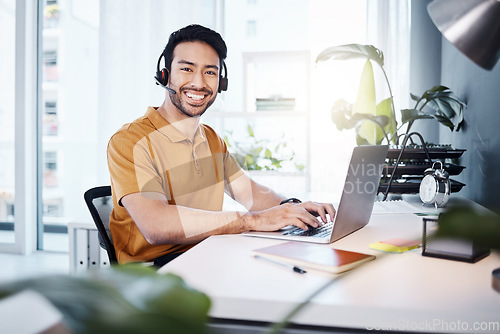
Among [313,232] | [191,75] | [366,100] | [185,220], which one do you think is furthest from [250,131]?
[313,232]

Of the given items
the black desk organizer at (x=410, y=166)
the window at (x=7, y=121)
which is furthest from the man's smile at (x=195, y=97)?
the window at (x=7, y=121)

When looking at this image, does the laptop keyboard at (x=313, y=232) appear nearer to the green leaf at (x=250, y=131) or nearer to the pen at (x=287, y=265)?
the pen at (x=287, y=265)

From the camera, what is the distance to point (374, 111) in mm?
2424

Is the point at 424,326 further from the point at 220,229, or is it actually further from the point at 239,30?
the point at 239,30

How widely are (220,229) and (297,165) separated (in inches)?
83.2

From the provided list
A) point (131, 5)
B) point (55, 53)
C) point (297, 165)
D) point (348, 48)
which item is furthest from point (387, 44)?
point (55, 53)

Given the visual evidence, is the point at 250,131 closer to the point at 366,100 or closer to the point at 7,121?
the point at 366,100

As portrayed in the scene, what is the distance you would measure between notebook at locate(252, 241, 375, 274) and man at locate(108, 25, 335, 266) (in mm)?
243

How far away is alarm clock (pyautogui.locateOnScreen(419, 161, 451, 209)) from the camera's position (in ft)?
5.15

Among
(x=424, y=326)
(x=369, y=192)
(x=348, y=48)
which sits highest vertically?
(x=348, y=48)

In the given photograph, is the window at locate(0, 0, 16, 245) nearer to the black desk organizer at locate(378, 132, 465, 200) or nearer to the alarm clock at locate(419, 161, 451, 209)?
the black desk organizer at locate(378, 132, 465, 200)

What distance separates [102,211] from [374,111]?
1.57 meters

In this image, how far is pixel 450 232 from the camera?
7.9 inches

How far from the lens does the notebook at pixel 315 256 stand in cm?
81
